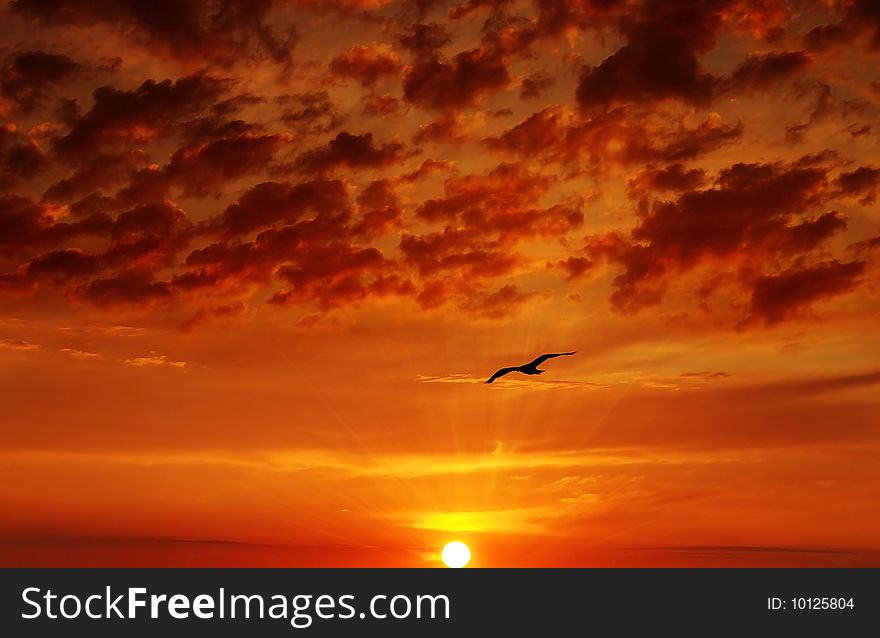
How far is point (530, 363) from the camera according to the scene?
256ft
